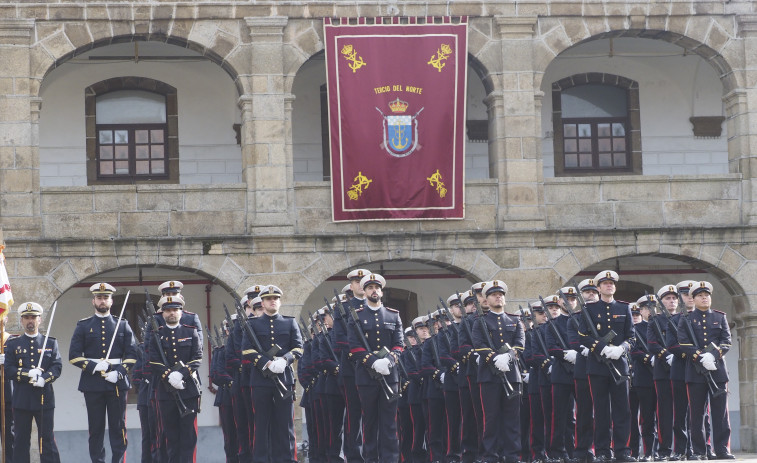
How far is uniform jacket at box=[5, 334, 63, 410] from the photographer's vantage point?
16.9 meters

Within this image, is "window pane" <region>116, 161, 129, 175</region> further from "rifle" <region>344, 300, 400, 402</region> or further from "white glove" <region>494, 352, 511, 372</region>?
"white glove" <region>494, 352, 511, 372</region>

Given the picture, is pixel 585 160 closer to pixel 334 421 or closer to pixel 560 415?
pixel 560 415

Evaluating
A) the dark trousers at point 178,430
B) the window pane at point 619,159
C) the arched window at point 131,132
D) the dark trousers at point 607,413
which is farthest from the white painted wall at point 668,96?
the dark trousers at point 178,430

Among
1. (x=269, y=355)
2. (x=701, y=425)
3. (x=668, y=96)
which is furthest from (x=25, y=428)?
(x=668, y=96)

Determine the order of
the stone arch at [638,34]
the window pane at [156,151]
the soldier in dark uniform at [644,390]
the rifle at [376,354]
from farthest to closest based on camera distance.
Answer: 1. the window pane at [156,151]
2. the stone arch at [638,34]
3. the soldier in dark uniform at [644,390]
4. the rifle at [376,354]

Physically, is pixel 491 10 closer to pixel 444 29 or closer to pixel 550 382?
pixel 444 29

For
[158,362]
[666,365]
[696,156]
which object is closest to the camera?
[158,362]

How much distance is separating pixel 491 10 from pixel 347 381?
8.51 metres

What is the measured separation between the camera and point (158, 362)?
15867 mm

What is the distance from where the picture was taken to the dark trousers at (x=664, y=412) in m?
17.0

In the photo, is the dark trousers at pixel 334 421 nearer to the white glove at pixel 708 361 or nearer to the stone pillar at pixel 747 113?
the white glove at pixel 708 361

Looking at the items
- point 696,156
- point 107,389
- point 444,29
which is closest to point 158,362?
point 107,389

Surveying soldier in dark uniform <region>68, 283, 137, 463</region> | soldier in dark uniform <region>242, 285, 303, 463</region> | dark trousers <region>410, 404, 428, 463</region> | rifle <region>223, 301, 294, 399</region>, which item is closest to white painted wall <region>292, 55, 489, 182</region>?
dark trousers <region>410, 404, 428, 463</region>

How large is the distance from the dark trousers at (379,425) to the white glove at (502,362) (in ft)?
3.22
